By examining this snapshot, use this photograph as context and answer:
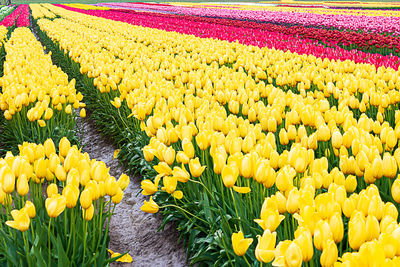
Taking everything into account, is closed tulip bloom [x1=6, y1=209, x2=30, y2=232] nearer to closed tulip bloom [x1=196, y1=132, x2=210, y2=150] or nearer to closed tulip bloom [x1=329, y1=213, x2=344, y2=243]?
closed tulip bloom [x1=196, y1=132, x2=210, y2=150]

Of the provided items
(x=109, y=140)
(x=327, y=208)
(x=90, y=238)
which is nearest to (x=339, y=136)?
(x=327, y=208)

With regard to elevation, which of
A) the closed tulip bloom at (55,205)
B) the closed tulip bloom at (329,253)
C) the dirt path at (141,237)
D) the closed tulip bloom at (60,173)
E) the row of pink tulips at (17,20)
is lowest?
the dirt path at (141,237)

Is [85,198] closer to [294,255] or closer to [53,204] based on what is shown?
[53,204]

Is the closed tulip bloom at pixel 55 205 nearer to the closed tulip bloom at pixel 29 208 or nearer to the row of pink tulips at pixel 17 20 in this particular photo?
the closed tulip bloom at pixel 29 208

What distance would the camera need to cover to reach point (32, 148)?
233 cm

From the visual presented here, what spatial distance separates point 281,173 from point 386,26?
17.8 metres

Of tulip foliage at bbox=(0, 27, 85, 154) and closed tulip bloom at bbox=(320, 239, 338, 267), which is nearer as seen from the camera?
closed tulip bloom at bbox=(320, 239, 338, 267)

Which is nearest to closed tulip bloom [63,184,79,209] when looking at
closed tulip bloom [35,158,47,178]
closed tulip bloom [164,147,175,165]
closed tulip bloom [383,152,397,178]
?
closed tulip bloom [35,158,47,178]

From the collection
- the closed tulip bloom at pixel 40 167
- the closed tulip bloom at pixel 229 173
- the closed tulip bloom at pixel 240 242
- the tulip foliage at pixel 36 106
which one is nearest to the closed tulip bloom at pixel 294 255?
the closed tulip bloom at pixel 240 242

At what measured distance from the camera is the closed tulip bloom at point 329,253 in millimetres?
1349

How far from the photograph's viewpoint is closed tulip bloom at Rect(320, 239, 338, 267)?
1349mm

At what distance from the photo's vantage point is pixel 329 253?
1.35 meters

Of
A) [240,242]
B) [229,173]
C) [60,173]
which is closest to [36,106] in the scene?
[60,173]

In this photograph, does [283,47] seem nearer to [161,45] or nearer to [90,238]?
[161,45]
